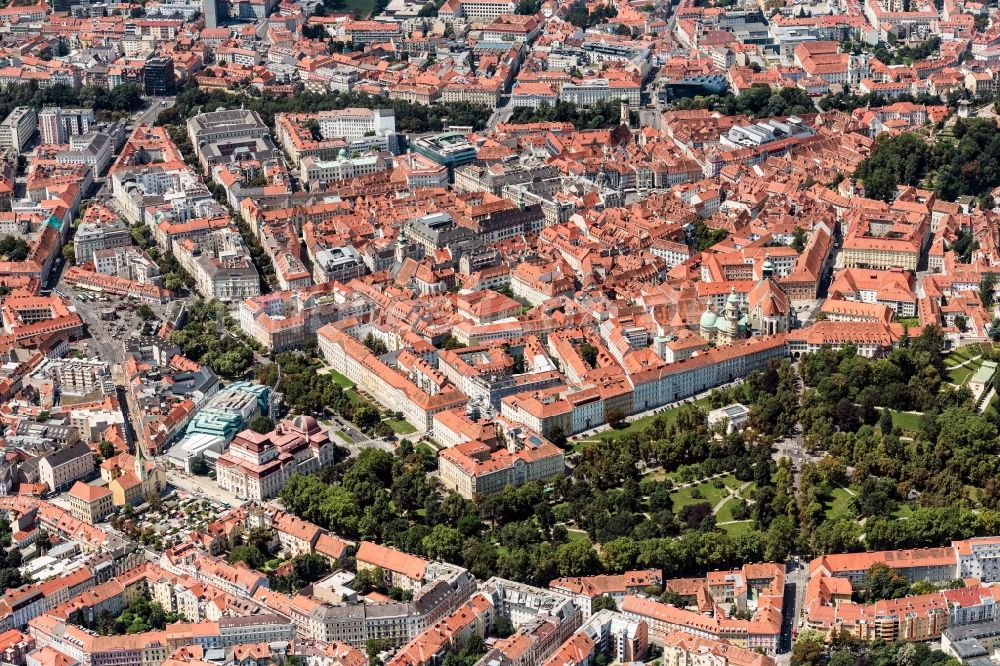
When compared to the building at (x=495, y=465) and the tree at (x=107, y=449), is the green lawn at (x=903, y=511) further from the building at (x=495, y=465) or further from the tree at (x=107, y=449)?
the tree at (x=107, y=449)

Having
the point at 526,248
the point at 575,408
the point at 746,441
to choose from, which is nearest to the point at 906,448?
the point at 746,441

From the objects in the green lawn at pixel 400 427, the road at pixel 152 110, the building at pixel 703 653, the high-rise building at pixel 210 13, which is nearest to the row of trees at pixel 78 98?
the road at pixel 152 110

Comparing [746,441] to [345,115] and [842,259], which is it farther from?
[345,115]

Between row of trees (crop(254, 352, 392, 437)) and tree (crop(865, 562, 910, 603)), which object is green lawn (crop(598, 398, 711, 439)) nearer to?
row of trees (crop(254, 352, 392, 437))

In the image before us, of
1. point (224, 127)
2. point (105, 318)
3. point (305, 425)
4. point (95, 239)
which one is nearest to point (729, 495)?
point (305, 425)

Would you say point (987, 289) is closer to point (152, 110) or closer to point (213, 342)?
point (213, 342)

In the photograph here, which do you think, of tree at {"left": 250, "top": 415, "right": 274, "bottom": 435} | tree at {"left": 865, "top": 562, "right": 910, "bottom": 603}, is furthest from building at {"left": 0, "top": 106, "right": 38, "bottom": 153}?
tree at {"left": 865, "top": 562, "right": 910, "bottom": 603}
